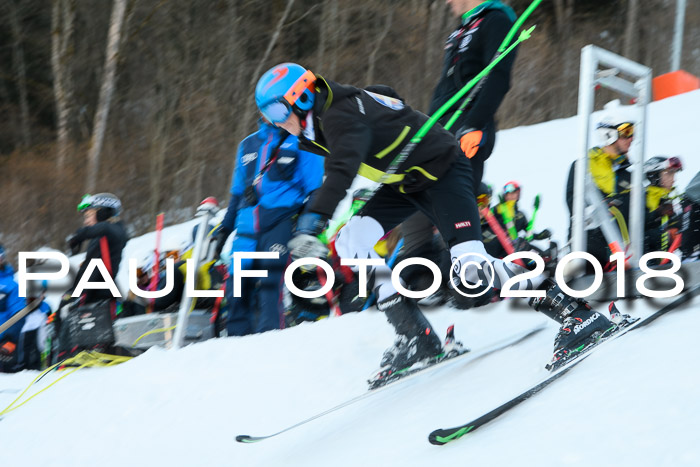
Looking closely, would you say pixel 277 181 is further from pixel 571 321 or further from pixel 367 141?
pixel 571 321

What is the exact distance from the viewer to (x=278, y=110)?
3.38 metres

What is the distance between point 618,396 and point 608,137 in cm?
290

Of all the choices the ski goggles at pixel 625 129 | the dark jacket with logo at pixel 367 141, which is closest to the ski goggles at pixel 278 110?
the dark jacket with logo at pixel 367 141

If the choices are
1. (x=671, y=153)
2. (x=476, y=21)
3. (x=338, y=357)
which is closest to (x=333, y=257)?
(x=338, y=357)

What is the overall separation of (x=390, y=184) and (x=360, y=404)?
1081mm

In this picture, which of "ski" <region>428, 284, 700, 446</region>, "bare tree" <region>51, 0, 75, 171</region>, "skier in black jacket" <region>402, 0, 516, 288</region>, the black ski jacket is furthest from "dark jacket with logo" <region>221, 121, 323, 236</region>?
"bare tree" <region>51, 0, 75, 171</region>

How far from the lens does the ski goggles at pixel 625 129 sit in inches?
203

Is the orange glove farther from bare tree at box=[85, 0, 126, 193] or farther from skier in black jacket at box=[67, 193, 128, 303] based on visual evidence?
bare tree at box=[85, 0, 126, 193]

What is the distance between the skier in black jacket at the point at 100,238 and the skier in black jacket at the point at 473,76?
2.77 m

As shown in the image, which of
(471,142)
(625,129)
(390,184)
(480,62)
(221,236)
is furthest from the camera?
(221,236)

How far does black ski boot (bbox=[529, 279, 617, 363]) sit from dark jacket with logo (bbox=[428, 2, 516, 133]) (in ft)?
3.05

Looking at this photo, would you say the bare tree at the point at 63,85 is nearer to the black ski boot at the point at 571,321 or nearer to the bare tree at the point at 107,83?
the bare tree at the point at 107,83

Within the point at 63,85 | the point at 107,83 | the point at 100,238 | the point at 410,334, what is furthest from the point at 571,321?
A: the point at 63,85

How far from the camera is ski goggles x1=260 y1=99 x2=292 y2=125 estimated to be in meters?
3.37
